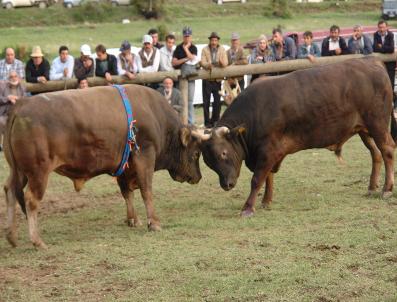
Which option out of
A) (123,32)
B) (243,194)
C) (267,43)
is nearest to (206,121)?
(267,43)

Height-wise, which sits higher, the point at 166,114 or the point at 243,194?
the point at 166,114

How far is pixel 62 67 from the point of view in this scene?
1527 cm

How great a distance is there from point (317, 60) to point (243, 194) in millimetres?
5677

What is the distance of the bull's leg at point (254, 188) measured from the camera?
10.6 metres

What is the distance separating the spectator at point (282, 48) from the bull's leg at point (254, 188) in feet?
22.2

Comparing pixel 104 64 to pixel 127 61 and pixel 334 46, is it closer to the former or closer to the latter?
pixel 127 61

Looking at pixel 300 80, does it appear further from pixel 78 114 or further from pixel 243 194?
pixel 78 114

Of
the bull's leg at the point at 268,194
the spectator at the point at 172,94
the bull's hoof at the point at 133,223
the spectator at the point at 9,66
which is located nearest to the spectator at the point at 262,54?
the spectator at the point at 172,94

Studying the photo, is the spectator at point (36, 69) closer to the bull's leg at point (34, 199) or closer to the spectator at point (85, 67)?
the spectator at point (85, 67)

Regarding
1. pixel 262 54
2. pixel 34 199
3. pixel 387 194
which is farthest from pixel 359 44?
pixel 34 199

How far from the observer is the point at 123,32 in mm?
43281

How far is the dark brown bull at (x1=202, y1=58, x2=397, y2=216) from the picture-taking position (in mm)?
10719

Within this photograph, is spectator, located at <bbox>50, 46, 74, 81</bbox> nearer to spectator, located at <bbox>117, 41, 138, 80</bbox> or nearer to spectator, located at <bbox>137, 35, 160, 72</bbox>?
spectator, located at <bbox>117, 41, 138, 80</bbox>

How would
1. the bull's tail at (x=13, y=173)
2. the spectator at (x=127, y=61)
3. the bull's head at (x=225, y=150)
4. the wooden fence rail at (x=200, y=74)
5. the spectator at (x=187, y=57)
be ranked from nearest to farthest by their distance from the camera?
1. the bull's tail at (x=13, y=173)
2. the bull's head at (x=225, y=150)
3. the wooden fence rail at (x=200, y=74)
4. the spectator at (x=127, y=61)
5. the spectator at (x=187, y=57)
